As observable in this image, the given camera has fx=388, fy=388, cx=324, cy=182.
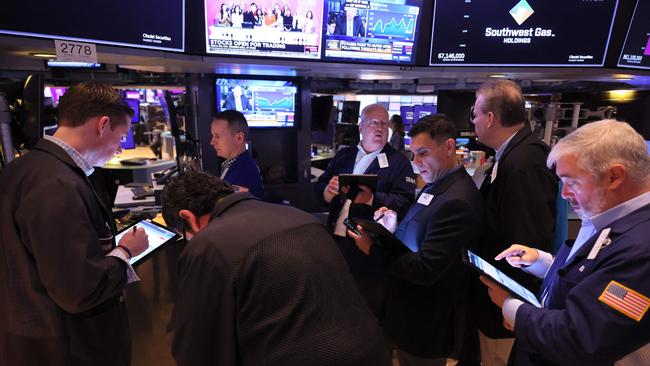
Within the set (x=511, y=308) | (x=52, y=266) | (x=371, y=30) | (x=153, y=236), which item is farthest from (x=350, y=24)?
(x=52, y=266)

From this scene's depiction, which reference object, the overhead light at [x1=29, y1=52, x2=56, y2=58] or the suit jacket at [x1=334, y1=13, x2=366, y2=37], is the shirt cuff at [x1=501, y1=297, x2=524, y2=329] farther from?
the overhead light at [x1=29, y1=52, x2=56, y2=58]

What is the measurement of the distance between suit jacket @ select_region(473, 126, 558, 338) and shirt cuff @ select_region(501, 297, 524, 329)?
63 centimetres

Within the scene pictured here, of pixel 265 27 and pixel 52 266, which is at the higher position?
pixel 265 27

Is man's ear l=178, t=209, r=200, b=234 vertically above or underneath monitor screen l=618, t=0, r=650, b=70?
underneath

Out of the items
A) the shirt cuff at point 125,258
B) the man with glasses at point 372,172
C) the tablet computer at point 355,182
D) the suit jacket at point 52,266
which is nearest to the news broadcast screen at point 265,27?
the man with glasses at point 372,172

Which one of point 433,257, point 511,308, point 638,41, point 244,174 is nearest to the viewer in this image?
point 511,308

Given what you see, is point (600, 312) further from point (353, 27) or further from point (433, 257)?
point (353, 27)

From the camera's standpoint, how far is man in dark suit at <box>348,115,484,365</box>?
1854 mm

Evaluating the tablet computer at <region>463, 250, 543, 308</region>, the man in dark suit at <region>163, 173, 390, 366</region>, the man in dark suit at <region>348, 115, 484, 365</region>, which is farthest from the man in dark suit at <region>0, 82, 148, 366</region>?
the tablet computer at <region>463, 250, 543, 308</region>

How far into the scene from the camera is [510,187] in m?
1.99

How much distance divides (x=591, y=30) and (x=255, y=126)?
298 centimetres

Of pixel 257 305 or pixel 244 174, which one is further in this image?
pixel 244 174

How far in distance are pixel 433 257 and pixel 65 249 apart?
154 cm

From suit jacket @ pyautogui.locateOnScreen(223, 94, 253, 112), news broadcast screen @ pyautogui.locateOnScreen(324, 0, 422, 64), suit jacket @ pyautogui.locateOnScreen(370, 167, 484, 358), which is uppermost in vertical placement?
news broadcast screen @ pyautogui.locateOnScreen(324, 0, 422, 64)
